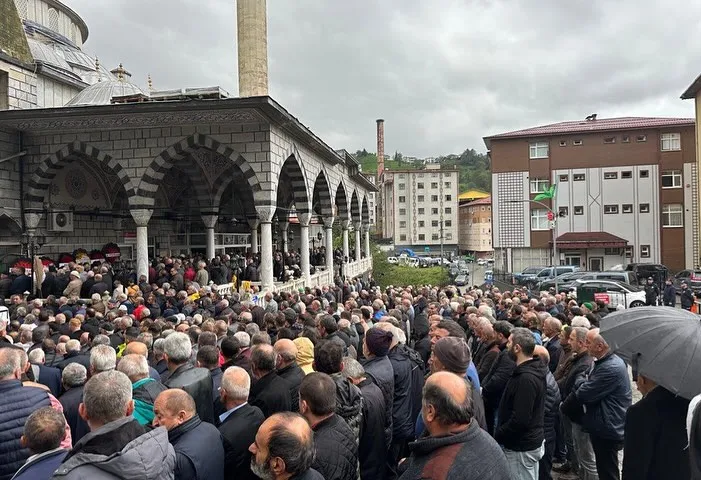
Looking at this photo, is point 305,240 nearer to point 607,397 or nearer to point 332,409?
point 607,397

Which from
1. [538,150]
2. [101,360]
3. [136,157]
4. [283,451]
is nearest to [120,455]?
[283,451]

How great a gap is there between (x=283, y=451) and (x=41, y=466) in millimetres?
1164

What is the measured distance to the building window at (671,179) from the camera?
102 feet

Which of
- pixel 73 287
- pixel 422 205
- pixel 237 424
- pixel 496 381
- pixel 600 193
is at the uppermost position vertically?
pixel 422 205

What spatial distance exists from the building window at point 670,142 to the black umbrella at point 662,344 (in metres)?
33.9

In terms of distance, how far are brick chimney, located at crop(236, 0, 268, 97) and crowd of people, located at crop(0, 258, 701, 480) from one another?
10.5 metres

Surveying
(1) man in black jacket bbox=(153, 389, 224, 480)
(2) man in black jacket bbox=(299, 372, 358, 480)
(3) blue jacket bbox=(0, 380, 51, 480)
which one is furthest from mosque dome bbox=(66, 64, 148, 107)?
(2) man in black jacket bbox=(299, 372, 358, 480)

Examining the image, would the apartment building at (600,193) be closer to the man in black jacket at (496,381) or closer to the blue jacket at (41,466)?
the man in black jacket at (496,381)

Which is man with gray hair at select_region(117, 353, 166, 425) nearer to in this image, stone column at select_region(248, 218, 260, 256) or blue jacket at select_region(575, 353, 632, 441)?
blue jacket at select_region(575, 353, 632, 441)

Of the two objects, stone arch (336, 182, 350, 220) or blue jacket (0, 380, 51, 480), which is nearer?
blue jacket (0, 380, 51, 480)

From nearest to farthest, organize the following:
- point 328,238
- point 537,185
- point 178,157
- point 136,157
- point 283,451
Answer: point 283,451, point 136,157, point 178,157, point 328,238, point 537,185

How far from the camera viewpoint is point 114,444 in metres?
2.21

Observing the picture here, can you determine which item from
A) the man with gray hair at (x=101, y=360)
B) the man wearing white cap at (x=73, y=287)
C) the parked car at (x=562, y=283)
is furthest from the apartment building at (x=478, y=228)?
the man with gray hair at (x=101, y=360)

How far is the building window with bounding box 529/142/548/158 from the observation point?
32500mm
